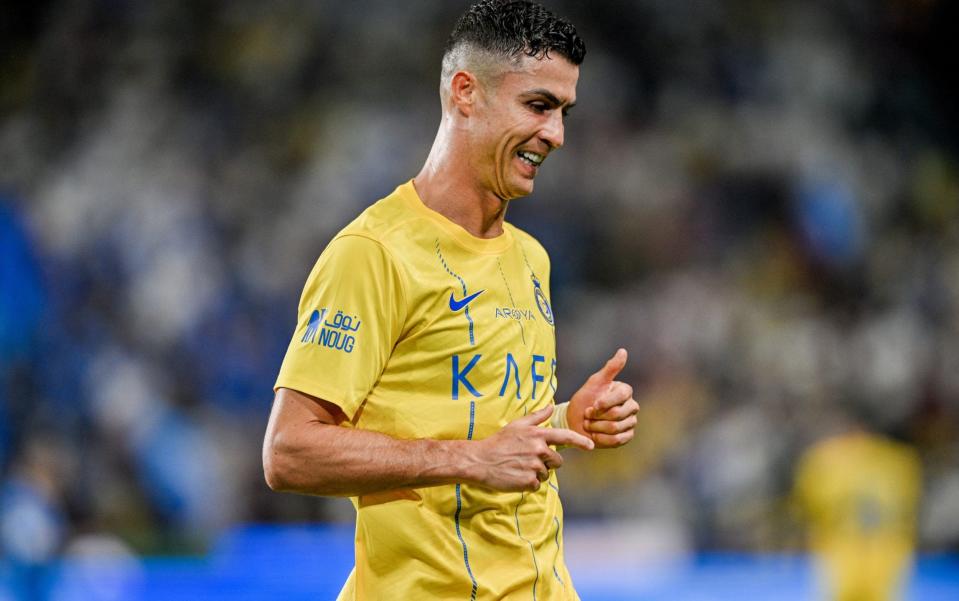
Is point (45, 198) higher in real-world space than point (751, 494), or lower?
higher

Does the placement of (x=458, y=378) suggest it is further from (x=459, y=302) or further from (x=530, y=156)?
(x=530, y=156)

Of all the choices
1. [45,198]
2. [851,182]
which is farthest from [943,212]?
[45,198]

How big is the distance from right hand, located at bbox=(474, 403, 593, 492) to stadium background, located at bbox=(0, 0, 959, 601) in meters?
5.13

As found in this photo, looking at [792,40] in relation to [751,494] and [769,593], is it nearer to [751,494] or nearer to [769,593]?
[751,494]

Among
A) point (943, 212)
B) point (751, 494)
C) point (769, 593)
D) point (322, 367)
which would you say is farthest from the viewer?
point (943, 212)

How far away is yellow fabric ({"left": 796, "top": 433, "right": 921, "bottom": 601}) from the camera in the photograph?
749cm

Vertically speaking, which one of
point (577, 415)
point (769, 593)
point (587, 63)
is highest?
point (587, 63)

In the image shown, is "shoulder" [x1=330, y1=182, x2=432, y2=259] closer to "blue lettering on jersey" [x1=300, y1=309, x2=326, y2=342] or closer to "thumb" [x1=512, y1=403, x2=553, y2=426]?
"blue lettering on jersey" [x1=300, y1=309, x2=326, y2=342]

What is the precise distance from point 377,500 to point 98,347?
7.53m

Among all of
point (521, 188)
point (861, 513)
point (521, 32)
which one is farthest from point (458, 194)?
point (861, 513)

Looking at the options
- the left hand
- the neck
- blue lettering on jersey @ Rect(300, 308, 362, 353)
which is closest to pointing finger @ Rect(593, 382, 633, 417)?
the left hand

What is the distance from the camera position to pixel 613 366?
279cm

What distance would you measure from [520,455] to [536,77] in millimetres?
904

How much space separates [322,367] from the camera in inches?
101
